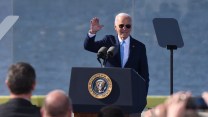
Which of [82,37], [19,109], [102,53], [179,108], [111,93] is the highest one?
[179,108]

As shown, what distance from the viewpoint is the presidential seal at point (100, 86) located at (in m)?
5.00

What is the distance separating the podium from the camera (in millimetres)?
4992

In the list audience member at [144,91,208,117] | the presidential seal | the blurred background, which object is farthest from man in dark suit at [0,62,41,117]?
the blurred background

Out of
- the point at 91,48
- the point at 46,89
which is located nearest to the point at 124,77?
the point at 91,48

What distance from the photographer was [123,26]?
18.2 ft

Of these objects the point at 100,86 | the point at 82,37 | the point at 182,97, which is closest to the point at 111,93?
the point at 100,86

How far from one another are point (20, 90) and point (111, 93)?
170cm

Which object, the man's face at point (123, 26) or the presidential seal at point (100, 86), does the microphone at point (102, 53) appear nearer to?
the presidential seal at point (100, 86)

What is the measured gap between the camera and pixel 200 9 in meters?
12.8

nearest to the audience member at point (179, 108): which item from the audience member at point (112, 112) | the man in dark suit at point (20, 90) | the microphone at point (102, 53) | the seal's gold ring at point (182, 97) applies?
the seal's gold ring at point (182, 97)

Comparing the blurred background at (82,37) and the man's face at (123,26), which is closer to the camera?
the man's face at (123,26)

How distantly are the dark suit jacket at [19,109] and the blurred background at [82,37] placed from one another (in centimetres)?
897

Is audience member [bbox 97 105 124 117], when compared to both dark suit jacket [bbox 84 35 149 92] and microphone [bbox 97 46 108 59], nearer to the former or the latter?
microphone [bbox 97 46 108 59]

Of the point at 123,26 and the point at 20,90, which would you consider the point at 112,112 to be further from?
the point at 123,26
